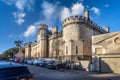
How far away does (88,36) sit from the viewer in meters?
42.9

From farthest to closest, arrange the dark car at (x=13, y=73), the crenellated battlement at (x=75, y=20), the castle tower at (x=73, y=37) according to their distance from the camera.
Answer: the crenellated battlement at (x=75, y=20) < the castle tower at (x=73, y=37) < the dark car at (x=13, y=73)

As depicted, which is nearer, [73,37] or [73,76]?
[73,76]

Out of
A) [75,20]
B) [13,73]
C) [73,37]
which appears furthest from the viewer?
[75,20]

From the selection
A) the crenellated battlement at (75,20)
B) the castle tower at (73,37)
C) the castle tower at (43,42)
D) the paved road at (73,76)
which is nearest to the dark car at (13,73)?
the paved road at (73,76)

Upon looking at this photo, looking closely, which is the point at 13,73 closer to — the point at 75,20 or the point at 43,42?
the point at 75,20

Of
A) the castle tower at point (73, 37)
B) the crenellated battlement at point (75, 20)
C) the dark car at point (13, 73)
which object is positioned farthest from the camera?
the crenellated battlement at point (75, 20)

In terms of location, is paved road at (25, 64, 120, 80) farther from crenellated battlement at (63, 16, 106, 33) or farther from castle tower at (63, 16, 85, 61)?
crenellated battlement at (63, 16, 106, 33)

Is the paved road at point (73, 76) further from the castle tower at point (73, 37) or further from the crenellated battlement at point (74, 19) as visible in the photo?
the crenellated battlement at point (74, 19)

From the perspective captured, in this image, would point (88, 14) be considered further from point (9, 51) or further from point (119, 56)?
point (9, 51)

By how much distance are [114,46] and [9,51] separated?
79.8 meters

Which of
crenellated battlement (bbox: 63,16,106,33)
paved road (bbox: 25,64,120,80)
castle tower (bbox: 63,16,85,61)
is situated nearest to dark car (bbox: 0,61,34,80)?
paved road (bbox: 25,64,120,80)

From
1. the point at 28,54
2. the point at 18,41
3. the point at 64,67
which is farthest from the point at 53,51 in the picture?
the point at 18,41

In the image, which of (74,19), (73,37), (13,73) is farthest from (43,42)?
(13,73)

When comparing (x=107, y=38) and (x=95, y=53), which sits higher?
(x=107, y=38)
